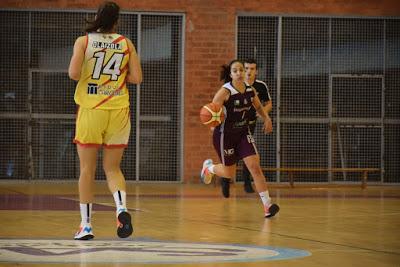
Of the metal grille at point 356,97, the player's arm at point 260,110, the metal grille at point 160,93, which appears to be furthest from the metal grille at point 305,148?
the player's arm at point 260,110

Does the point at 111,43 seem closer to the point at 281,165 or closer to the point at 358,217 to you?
the point at 358,217

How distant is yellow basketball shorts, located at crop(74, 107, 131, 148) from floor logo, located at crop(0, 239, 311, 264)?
2.45 ft

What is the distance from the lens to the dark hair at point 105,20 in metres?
7.65

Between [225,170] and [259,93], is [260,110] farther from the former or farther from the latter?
[259,93]

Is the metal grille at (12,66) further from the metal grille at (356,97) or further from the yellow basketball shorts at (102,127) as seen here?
the yellow basketball shorts at (102,127)

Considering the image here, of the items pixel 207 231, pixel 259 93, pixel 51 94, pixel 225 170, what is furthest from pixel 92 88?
pixel 51 94

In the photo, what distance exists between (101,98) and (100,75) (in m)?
0.18

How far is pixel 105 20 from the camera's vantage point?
25.2 feet

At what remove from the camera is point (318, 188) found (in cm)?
1845

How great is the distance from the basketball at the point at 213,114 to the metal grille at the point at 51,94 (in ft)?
26.4

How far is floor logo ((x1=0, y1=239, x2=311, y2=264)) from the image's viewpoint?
20.9 ft

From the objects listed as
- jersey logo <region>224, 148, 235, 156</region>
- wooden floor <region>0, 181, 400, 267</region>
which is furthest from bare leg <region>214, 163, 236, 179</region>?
wooden floor <region>0, 181, 400, 267</region>

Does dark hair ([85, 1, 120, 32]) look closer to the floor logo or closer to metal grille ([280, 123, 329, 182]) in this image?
the floor logo

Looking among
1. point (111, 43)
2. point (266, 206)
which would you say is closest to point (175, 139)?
point (266, 206)
